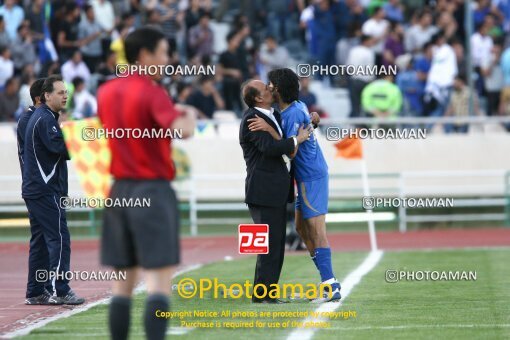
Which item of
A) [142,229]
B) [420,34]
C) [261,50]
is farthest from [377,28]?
[142,229]

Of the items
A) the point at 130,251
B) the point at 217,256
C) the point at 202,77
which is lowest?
the point at 217,256

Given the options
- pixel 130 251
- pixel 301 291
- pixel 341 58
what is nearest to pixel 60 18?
pixel 341 58

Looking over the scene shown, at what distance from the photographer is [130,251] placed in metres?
8.02

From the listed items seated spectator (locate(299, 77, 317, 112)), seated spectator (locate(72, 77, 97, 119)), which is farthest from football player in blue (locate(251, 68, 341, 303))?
seated spectator (locate(72, 77, 97, 119))

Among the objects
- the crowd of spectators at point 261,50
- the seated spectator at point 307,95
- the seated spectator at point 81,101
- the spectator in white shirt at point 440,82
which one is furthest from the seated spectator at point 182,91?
the spectator in white shirt at point 440,82

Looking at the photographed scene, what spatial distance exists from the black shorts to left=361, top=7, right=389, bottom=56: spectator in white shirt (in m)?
17.3

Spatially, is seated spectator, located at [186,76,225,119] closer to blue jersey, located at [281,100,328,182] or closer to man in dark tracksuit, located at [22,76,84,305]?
man in dark tracksuit, located at [22,76,84,305]

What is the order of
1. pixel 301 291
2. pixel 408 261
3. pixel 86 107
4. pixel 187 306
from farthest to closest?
pixel 86 107 → pixel 408 261 → pixel 301 291 → pixel 187 306

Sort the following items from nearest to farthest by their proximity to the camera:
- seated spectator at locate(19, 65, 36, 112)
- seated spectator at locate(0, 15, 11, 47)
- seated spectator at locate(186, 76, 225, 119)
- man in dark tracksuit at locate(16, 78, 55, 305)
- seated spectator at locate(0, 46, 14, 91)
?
man in dark tracksuit at locate(16, 78, 55, 305) → seated spectator at locate(19, 65, 36, 112) → seated spectator at locate(186, 76, 225, 119) → seated spectator at locate(0, 46, 14, 91) → seated spectator at locate(0, 15, 11, 47)

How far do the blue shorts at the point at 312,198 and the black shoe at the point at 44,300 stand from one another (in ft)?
8.25

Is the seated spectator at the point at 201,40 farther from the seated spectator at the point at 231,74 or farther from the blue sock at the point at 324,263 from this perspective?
the blue sock at the point at 324,263

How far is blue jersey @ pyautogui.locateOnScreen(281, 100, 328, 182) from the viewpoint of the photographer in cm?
1208

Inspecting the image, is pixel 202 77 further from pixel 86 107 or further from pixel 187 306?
pixel 187 306

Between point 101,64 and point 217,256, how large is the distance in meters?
7.07
